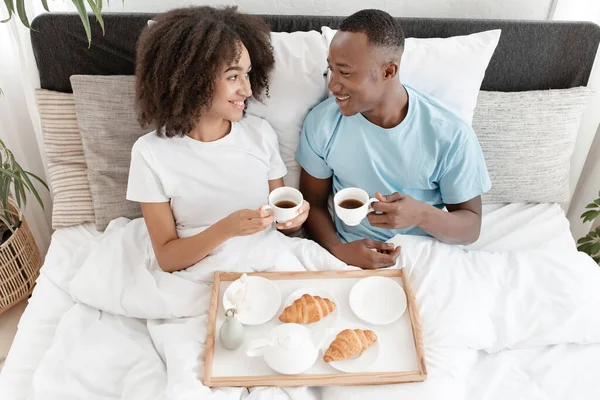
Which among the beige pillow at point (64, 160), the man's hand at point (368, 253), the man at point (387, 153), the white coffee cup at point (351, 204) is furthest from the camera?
the beige pillow at point (64, 160)

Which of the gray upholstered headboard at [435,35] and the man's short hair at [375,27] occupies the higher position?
the man's short hair at [375,27]

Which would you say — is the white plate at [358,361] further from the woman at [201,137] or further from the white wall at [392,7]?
the white wall at [392,7]

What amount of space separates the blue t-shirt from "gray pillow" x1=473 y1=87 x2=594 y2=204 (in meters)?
0.28

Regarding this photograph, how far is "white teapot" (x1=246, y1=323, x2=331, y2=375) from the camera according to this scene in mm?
1229

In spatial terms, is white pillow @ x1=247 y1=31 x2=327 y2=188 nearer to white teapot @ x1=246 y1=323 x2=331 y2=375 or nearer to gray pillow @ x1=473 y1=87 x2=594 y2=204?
gray pillow @ x1=473 y1=87 x2=594 y2=204

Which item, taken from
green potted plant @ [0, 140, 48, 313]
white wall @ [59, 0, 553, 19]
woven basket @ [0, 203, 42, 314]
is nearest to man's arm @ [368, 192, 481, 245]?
white wall @ [59, 0, 553, 19]

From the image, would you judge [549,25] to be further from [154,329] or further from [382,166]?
[154,329]

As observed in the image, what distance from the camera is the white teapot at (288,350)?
4.03 ft

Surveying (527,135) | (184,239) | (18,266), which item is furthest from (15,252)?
(527,135)

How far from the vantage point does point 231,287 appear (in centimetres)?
145

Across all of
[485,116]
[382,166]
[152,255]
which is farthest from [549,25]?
[152,255]

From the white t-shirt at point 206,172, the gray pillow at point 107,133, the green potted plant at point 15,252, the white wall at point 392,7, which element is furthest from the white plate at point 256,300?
the white wall at point 392,7

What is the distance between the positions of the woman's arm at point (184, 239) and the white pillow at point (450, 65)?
68cm

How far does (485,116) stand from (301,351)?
1.08 m
